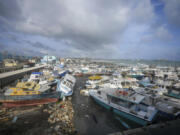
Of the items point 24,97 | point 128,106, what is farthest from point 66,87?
point 128,106

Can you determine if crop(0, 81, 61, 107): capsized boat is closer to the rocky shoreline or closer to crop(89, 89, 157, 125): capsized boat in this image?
the rocky shoreline

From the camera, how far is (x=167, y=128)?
401cm

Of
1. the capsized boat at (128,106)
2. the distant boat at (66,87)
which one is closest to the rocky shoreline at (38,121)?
the distant boat at (66,87)

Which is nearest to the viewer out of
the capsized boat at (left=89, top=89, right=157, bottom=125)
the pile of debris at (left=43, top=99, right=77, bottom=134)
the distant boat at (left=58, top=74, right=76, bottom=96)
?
the pile of debris at (left=43, top=99, right=77, bottom=134)

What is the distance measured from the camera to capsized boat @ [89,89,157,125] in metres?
9.73

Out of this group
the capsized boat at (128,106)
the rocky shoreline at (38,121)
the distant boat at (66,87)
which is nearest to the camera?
the rocky shoreline at (38,121)

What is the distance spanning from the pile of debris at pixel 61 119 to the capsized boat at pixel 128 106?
5.51m

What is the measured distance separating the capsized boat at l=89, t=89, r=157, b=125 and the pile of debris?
551 cm

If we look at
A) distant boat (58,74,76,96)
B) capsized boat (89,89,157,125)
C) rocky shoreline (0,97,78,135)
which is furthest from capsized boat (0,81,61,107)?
capsized boat (89,89,157,125)

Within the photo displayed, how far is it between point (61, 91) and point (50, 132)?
7860mm

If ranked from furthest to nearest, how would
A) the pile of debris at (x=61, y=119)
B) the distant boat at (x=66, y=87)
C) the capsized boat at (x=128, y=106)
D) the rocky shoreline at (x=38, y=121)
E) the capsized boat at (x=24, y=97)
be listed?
the distant boat at (x=66, y=87), the capsized boat at (x=24, y=97), the capsized boat at (x=128, y=106), the pile of debris at (x=61, y=119), the rocky shoreline at (x=38, y=121)

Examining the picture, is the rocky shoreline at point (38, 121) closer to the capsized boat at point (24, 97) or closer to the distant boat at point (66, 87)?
the capsized boat at point (24, 97)

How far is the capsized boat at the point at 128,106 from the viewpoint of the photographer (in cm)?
973

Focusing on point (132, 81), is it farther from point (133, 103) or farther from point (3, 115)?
point (3, 115)
